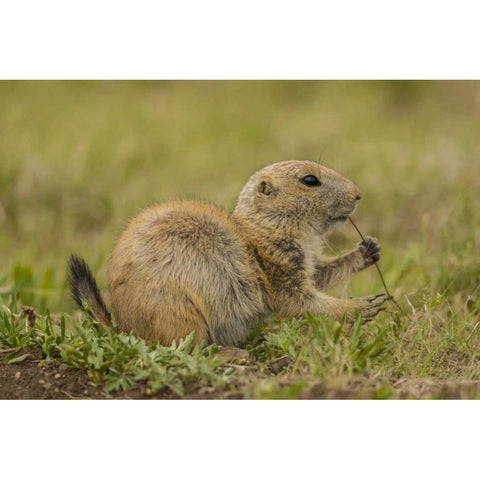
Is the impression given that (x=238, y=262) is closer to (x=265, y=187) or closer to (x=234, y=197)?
(x=265, y=187)

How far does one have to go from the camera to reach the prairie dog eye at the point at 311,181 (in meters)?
5.05

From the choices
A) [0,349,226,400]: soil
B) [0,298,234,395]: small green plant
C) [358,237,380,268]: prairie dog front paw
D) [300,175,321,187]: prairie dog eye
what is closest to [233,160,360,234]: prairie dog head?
[300,175,321,187]: prairie dog eye

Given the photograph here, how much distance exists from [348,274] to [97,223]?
333 cm

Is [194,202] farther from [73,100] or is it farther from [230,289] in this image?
[73,100]

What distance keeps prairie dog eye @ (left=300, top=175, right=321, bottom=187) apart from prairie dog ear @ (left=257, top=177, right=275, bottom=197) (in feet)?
0.68

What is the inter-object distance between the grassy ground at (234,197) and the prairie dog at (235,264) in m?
0.18

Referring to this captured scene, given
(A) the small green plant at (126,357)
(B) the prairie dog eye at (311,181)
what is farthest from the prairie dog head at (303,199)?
(A) the small green plant at (126,357)

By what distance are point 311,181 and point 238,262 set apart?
Answer: 2.57 feet

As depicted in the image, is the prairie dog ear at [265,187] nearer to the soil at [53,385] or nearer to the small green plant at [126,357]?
the small green plant at [126,357]

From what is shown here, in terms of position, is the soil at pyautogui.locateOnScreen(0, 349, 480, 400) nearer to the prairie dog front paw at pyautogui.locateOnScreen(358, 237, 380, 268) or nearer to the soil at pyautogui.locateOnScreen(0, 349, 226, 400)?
the soil at pyautogui.locateOnScreen(0, 349, 226, 400)

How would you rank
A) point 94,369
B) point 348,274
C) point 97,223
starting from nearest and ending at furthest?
1. point 94,369
2. point 348,274
3. point 97,223

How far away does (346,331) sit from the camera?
15.8ft

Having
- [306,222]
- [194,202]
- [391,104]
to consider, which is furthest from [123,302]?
[391,104]

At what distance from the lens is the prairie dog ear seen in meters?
5.10
